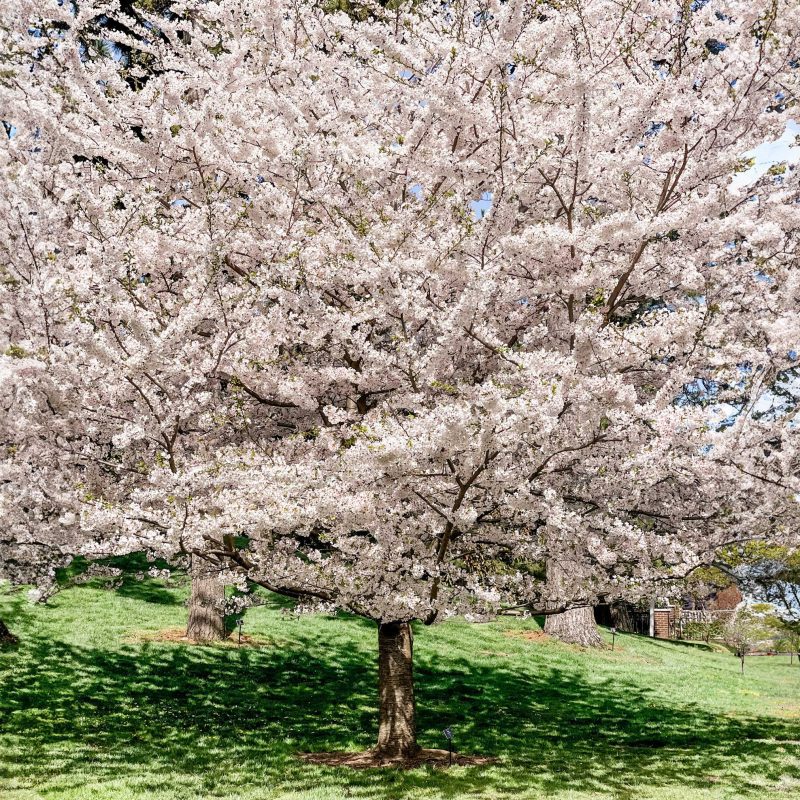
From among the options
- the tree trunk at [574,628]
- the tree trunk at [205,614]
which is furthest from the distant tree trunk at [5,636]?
the tree trunk at [574,628]

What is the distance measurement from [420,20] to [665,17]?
268 cm

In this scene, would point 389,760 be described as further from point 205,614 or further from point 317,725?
point 205,614

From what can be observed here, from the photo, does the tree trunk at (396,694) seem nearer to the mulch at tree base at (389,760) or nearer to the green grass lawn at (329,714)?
the mulch at tree base at (389,760)

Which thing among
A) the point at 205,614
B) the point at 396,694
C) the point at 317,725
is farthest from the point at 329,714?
the point at 205,614

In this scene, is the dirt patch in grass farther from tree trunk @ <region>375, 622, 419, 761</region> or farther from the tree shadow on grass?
tree trunk @ <region>375, 622, 419, 761</region>

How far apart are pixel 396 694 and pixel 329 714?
11.5ft

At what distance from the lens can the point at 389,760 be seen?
29.1 ft

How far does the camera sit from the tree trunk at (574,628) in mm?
20469

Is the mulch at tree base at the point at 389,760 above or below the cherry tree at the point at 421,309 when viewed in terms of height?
below

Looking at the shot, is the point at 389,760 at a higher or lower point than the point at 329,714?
higher

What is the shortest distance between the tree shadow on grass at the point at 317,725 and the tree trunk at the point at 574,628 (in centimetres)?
360

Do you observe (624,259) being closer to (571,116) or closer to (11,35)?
(571,116)

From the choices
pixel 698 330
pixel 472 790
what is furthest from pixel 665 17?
pixel 472 790

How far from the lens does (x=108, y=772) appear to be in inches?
A: 322
